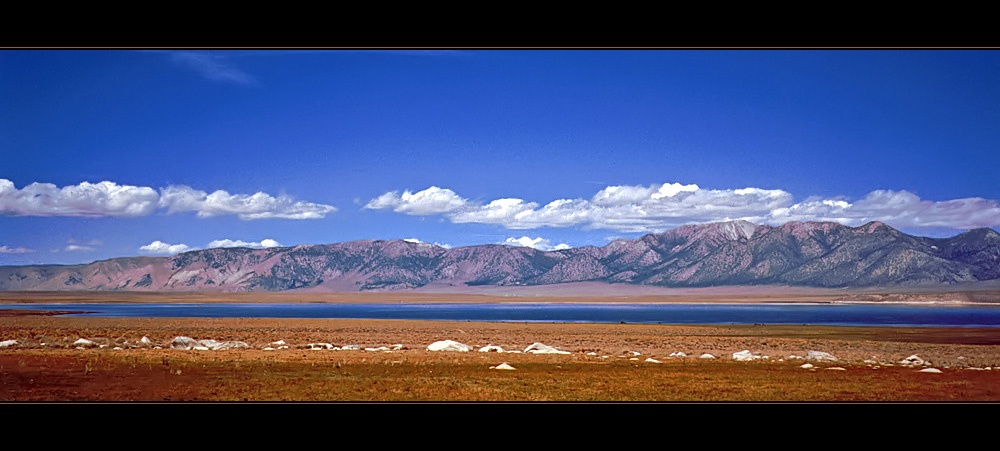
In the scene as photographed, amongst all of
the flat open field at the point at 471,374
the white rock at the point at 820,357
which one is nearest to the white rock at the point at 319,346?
the flat open field at the point at 471,374

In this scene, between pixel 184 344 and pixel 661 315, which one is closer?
pixel 184 344

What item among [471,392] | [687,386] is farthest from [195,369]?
[687,386]

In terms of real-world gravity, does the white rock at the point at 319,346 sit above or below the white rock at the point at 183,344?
below

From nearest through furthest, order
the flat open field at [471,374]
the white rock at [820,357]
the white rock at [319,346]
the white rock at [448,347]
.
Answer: the flat open field at [471,374] → the white rock at [820,357] → the white rock at [448,347] → the white rock at [319,346]

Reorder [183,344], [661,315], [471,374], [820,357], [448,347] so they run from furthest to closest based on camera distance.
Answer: [661,315] < [448,347] < [183,344] < [820,357] < [471,374]

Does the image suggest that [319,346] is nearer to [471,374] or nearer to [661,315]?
[471,374]

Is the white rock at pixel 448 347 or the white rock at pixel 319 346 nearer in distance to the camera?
the white rock at pixel 448 347

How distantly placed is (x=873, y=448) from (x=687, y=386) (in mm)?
7956

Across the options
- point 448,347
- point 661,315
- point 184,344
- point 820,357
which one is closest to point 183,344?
point 184,344

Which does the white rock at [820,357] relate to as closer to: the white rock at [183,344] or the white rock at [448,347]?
the white rock at [448,347]

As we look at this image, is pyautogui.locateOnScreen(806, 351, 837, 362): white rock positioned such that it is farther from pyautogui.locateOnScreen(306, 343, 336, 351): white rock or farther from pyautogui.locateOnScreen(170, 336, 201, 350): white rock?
pyautogui.locateOnScreen(170, 336, 201, 350): white rock

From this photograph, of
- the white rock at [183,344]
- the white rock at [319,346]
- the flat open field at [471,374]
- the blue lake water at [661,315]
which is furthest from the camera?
the blue lake water at [661,315]

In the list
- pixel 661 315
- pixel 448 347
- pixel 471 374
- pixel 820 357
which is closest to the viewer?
pixel 471 374

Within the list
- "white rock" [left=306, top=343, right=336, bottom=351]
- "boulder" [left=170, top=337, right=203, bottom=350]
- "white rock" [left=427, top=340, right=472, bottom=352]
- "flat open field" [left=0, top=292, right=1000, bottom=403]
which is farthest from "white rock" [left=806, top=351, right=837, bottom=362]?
"boulder" [left=170, top=337, right=203, bottom=350]
